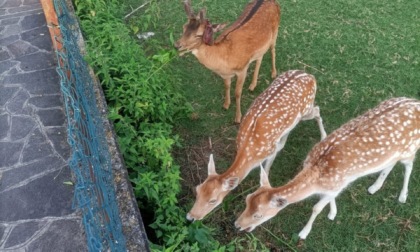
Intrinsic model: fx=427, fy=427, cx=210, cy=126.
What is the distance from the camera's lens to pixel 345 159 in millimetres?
3848

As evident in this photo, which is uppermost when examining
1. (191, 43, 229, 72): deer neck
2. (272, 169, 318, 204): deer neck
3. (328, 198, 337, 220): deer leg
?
(191, 43, 229, 72): deer neck

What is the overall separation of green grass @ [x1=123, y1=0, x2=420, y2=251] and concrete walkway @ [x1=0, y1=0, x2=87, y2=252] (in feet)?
4.05

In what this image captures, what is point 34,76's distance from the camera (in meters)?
5.66

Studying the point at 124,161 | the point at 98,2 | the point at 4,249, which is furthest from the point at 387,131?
the point at 98,2

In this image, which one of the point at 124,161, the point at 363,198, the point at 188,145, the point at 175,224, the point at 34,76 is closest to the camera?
the point at 175,224

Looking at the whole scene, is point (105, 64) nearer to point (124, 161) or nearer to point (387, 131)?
point (124, 161)

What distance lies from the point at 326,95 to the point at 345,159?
1.87 m

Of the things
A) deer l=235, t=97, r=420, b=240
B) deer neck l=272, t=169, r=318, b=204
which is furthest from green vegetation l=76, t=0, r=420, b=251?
deer neck l=272, t=169, r=318, b=204

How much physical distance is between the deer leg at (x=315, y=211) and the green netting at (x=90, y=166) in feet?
5.94

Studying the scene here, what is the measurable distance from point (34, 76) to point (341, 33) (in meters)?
4.50

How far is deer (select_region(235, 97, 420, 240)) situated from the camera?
3717 mm

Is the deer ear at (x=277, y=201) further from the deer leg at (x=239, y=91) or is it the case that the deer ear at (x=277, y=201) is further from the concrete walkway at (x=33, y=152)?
the deer leg at (x=239, y=91)

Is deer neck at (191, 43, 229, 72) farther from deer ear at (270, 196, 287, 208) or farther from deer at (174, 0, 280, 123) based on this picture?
deer ear at (270, 196, 287, 208)

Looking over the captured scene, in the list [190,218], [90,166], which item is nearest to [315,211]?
[190,218]
